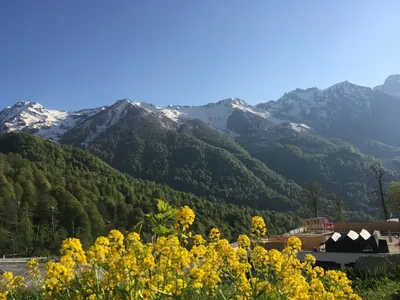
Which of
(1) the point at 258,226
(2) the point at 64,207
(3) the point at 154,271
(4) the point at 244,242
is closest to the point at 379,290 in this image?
(4) the point at 244,242

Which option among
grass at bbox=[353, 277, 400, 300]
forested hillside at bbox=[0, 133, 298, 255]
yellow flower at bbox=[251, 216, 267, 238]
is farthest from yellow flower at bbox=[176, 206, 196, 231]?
forested hillside at bbox=[0, 133, 298, 255]

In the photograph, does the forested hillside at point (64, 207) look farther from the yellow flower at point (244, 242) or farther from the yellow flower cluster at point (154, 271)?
the yellow flower cluster at point (154, 271)

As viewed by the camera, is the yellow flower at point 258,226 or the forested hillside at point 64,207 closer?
the yellow flower at point 258,226

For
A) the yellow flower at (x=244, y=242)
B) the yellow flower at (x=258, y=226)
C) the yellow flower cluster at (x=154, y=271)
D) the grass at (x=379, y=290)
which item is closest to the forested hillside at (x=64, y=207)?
the grass at (x=379, y=290)

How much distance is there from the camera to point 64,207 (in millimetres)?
77000

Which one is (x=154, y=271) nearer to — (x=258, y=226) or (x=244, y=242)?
(x=258, y=226)

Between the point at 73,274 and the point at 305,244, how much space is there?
1047 inches

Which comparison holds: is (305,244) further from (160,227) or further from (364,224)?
(160,227)

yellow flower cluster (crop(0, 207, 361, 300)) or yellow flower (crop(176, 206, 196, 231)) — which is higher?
yellow flower (crop(176, 206, 196, 231))

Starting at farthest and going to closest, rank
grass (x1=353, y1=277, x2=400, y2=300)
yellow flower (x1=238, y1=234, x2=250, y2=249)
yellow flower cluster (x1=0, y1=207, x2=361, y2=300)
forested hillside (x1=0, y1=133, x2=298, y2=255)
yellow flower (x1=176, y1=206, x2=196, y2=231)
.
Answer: forested hillside (x1=0, y1=133, x2=298, y2=255) < grass (x1=353, y1=277, x2=400, y2=300) < yellow flower (x1=238, y1=234, x2=250, y2=249) < yellow flower (x1=176, y1=206, x2=196, y2=231) < yellow flower cluster (x1=0, y1=207, x2=361, y2=300)

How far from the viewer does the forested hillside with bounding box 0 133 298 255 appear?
6712cm

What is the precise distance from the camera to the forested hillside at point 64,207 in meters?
67.1

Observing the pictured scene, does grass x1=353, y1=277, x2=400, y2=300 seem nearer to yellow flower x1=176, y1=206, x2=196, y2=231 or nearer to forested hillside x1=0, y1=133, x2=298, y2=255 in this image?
yellow flower x1=176, y1=206, x2=196, y2=231

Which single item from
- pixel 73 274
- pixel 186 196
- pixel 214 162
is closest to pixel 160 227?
pixel 73 274
